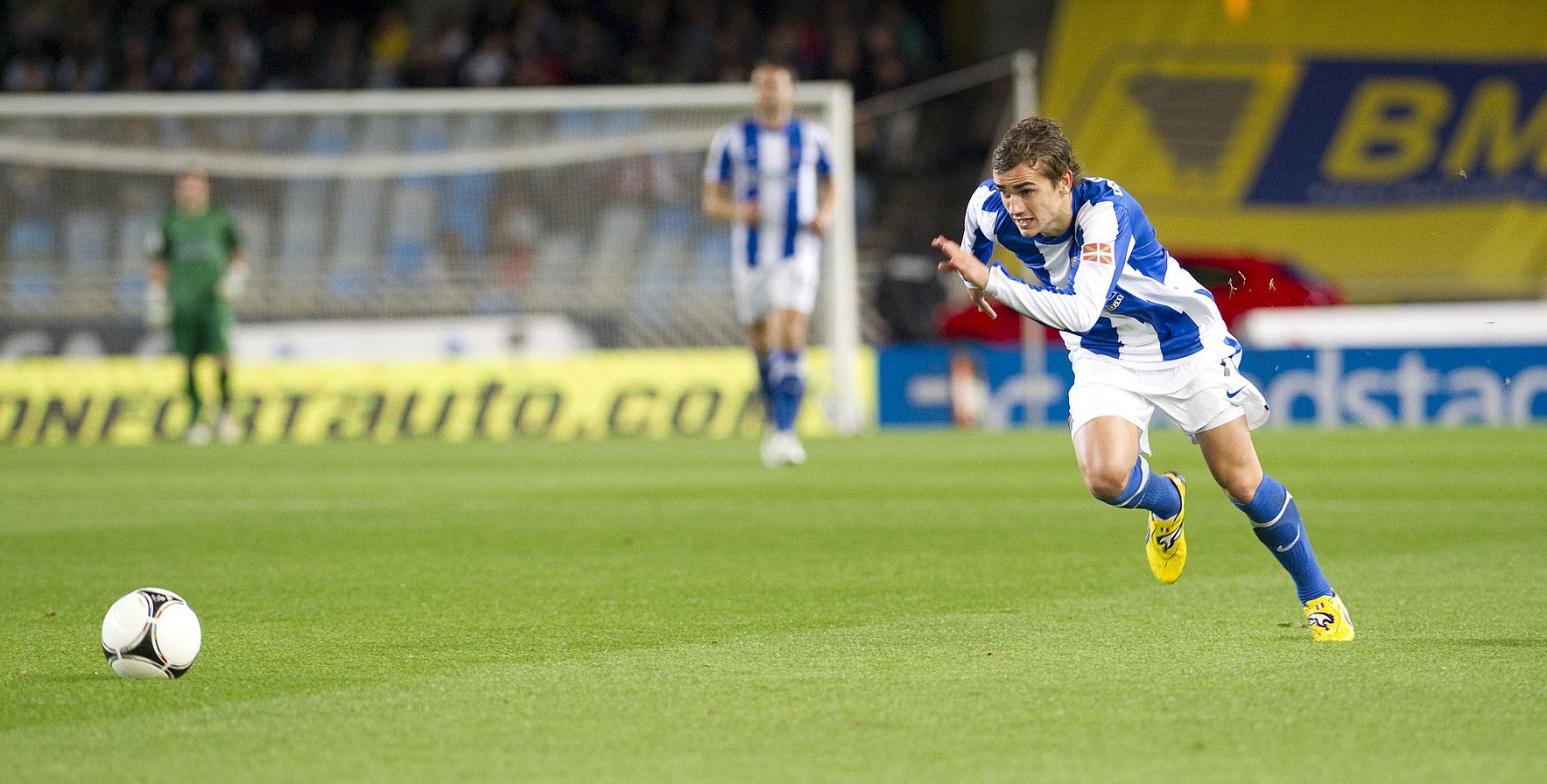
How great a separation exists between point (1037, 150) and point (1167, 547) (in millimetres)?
1376

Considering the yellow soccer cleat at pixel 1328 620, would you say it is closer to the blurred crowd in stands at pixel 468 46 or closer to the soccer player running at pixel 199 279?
the soccer player running at pixel 199 279

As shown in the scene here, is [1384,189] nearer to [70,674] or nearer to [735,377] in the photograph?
[735,377]

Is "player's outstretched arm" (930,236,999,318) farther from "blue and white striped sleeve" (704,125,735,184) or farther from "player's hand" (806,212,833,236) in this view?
"blue and white striped sleeve" (704,125,735,184)

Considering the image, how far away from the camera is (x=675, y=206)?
57.1ft

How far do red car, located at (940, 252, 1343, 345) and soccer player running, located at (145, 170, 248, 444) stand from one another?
8644 millimetres

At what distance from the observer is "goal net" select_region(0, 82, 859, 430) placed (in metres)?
17.0

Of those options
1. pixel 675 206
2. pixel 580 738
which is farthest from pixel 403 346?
pixel 580 738

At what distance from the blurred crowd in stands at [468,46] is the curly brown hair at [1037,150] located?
1837 cm

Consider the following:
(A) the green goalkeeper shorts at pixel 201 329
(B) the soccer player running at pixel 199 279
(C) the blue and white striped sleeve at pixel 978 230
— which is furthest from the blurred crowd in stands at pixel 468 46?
(C) the blue and white striped sleeve at pixel 978 230

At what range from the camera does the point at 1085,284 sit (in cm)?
502

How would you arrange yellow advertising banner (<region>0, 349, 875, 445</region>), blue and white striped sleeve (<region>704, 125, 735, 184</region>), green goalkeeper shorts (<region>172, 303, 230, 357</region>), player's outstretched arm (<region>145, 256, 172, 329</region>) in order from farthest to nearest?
yellow advertising banner (<region>0, 349, 875, 445</region>) → player's outstretched arm (<region>145, 256, 172, 329</region>) → green goalkeeper shorts (<region>172, 303, 230, 357</region>) → blue and white striped sleeve (<region>704, 125, 735, 184</region>)

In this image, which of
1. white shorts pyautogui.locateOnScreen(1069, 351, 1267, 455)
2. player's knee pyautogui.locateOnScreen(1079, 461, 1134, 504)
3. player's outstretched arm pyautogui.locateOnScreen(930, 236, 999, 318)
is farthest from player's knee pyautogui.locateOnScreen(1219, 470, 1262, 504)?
player's outstretched arm pyautogui.locateOnScreen(930, 236, 999, 318)

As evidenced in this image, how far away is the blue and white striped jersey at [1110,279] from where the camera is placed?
5.02 m

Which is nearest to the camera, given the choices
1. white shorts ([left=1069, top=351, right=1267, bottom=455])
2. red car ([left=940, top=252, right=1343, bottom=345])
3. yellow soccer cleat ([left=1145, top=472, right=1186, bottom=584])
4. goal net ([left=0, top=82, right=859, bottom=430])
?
white shorts ([left=1069, top=351, right=1267, bottom=455])
